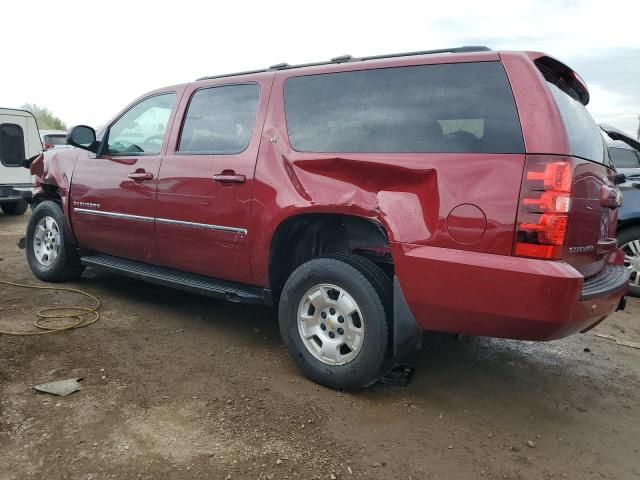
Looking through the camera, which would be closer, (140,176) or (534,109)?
(534,109)

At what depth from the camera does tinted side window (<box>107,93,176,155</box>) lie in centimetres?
A: 414

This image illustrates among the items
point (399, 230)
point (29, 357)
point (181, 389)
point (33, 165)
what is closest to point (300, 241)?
point (399, 230)

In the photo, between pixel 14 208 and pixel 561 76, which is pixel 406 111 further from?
pixel 14 208

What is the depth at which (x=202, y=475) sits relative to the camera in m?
2.22

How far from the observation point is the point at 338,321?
3.03 meters

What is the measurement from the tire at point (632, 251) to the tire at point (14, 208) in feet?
34.6

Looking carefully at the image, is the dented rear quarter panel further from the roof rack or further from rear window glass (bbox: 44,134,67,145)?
rear window glass (bbox: 44,134,67,145)

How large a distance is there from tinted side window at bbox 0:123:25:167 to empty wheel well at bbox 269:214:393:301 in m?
8.40

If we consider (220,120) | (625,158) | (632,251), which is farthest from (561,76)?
(625,158)

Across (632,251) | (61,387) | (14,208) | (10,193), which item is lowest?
(14,208)

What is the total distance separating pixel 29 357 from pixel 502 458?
2.86 m

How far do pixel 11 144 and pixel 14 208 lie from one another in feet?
5.17

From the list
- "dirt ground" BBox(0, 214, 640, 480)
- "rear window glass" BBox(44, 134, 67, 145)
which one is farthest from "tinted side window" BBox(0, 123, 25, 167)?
"dirt ground" BBox(0, 214, 640, 480)

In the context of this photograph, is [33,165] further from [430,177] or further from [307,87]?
[430,177]
